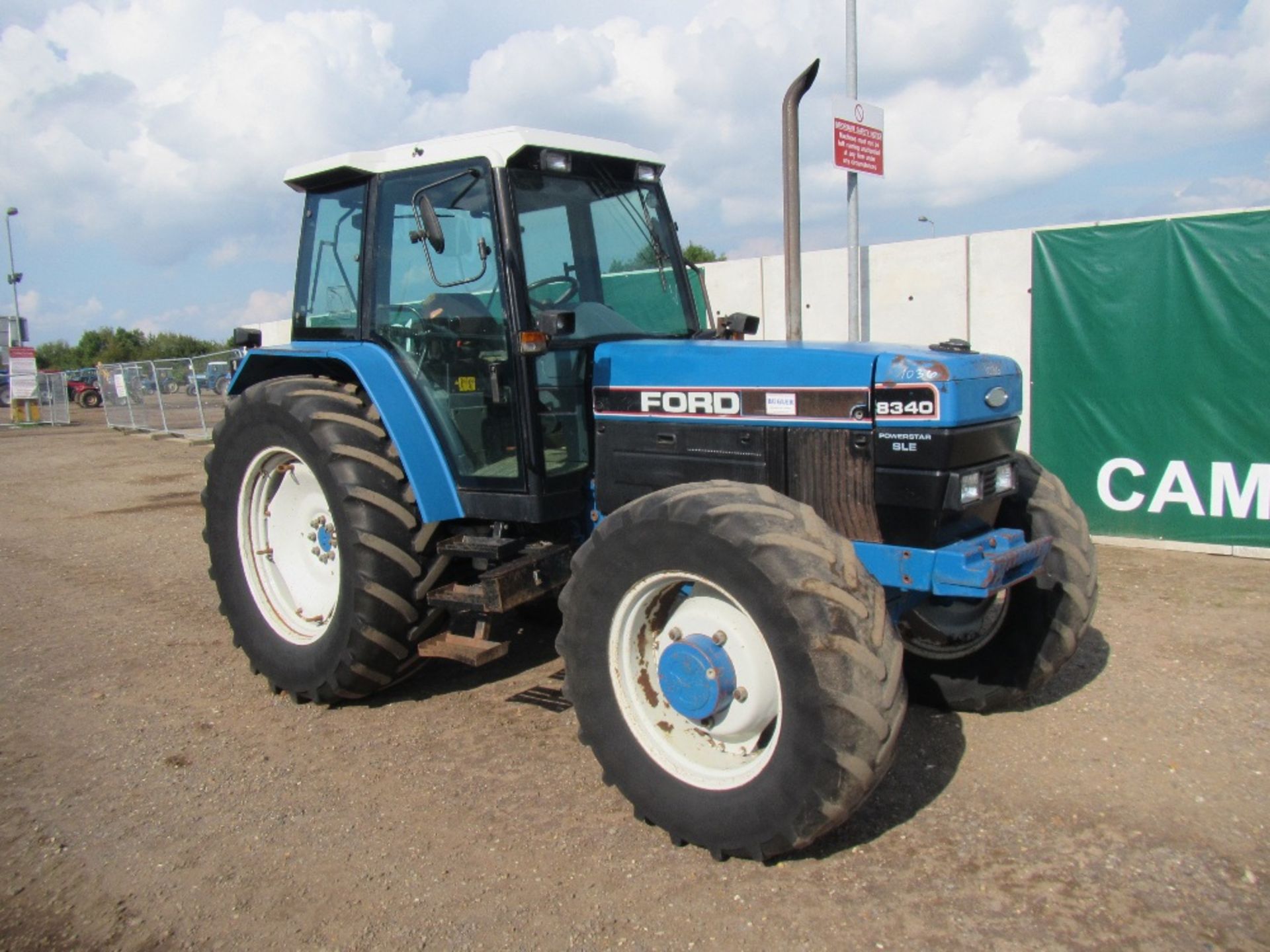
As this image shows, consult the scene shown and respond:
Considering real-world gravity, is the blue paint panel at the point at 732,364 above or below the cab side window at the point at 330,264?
below

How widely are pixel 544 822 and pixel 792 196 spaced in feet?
18.4

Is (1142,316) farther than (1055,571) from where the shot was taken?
Yes

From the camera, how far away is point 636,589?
3281 mm

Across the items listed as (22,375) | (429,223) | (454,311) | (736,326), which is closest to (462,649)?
(454,311)

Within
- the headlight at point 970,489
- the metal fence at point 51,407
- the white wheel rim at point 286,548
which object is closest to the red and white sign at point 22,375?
the metal fence at point 51,407

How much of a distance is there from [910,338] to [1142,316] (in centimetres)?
196

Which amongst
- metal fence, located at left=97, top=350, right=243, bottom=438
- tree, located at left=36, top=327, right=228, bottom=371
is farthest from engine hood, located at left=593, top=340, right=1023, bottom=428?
tree, located at left=36, top=327, right=228, bottom=371

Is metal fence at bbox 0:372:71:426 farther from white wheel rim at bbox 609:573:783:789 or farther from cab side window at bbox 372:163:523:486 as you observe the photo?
white wheel rim at bbox 609:573:783:789

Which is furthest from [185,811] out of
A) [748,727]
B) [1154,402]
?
[1154,402]

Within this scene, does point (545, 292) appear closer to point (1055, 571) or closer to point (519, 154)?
point (519, 154)

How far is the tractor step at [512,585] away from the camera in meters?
4.04

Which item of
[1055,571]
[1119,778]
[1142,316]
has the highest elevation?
[1142,316]

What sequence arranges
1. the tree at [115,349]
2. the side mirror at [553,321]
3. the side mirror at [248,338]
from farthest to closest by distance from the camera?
the tree at [115,349], the side mirror at [248,338], the side mirror at [553,321]

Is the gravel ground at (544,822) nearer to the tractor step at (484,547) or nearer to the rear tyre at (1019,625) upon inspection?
the rear tyre at (1019,625)
